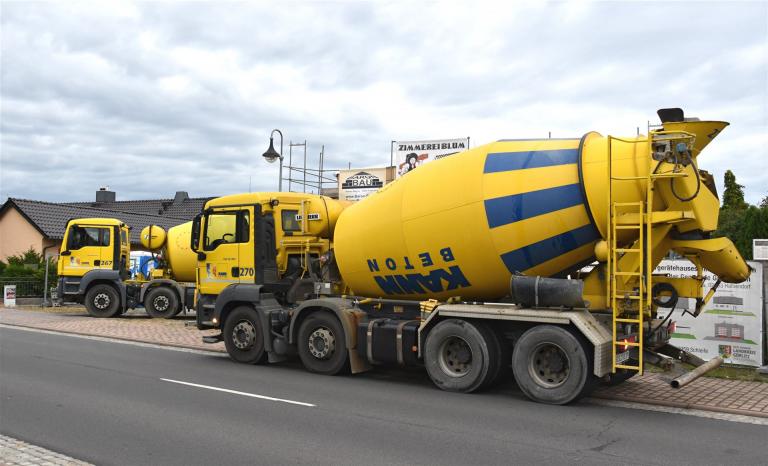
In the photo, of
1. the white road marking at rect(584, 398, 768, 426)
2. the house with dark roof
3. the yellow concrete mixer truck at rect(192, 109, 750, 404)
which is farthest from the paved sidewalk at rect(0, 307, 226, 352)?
the house with dark roof

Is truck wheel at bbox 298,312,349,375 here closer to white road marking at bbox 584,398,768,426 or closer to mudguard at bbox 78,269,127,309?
white road marking at bbox 584,398,768,426

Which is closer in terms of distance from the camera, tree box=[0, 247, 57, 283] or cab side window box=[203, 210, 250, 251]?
cab side window box=[203, 210, 250, 251]

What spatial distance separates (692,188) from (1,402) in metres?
9.28

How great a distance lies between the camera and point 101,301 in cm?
2222

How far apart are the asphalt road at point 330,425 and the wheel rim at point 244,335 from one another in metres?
1.27

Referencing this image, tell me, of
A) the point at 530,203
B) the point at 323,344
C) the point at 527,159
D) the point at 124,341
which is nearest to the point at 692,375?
the point at 530,203

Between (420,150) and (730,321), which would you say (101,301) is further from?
(730,321)

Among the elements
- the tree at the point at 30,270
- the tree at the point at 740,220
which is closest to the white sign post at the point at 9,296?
the tree at the point at 30,270

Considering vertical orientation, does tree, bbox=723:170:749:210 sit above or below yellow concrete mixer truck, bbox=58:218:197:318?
above

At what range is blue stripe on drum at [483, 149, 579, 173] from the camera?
28.5 feet

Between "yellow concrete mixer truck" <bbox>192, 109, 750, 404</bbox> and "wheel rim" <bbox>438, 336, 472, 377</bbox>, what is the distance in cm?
3

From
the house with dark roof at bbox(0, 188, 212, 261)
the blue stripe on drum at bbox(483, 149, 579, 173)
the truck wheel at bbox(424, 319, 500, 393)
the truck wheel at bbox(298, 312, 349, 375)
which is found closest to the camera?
the blue stripe on drum at bbox(483, 149, 579, 173)

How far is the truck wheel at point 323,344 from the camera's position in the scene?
10.7 meters

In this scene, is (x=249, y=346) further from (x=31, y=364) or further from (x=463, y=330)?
(x=463, y=330)
